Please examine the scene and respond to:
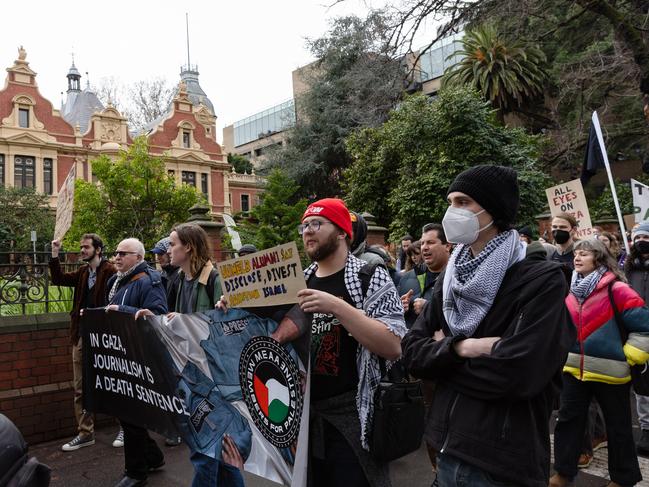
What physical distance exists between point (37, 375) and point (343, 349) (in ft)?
15.5

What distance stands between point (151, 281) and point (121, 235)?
55.1ft

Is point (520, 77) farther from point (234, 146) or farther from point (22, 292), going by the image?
point (234, 146)

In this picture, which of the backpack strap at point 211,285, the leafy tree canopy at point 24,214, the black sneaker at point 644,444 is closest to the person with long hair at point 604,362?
the black sneaker at point 644,444

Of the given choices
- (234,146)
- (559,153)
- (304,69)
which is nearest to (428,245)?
(559,153)

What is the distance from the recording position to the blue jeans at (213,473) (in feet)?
11.0

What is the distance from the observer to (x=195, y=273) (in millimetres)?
4234

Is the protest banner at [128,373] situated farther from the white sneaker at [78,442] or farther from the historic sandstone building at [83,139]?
the historic sandstone building at [83,139]

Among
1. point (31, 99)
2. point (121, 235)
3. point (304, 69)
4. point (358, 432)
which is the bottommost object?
point (358, 432)

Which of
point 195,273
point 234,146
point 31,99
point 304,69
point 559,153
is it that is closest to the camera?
point 195,273

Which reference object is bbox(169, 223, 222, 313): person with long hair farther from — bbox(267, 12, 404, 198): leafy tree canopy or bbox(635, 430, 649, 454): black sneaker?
bbox(267, 12, 404, 198): leafy tree canopy

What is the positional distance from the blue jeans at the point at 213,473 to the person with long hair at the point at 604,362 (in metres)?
2.36

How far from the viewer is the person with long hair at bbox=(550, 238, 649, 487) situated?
3973mm

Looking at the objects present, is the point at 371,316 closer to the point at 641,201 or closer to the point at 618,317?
the point at 618,317

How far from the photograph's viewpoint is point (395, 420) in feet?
8.36
